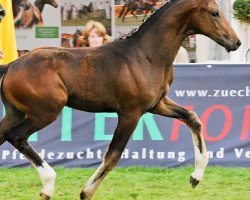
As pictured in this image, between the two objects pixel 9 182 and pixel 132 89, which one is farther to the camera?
pixel 9 182

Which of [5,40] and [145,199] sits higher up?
[5,40]

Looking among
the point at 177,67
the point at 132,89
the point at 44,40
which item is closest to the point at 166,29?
the point at 132,89

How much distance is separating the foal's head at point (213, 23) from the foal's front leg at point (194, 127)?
0.81m

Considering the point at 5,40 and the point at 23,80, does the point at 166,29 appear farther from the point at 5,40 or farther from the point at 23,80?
the point at 5,40

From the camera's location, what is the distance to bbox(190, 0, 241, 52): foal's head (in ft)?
27.6

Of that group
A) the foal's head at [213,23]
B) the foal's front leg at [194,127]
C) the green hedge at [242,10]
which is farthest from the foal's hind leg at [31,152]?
the green hedge at [242,10]

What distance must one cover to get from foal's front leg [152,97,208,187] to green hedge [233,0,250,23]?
5.49 metres

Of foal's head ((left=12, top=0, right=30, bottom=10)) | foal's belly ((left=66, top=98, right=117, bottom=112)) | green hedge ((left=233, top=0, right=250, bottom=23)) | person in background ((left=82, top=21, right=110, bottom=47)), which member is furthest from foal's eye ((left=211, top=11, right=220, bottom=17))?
foal's head ((left=12, top=0, right=30, bottom=10))

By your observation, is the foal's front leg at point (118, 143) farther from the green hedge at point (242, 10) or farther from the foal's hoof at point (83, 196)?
the green hedge at point (242, 10)

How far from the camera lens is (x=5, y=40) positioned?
11.6m

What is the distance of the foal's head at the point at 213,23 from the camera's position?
8.40 m

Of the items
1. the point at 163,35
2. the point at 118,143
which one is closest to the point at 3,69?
the point at 118,143

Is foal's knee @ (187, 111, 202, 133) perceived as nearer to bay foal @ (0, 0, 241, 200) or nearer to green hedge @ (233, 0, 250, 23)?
bay foal @ (0, 0, 241, 200)

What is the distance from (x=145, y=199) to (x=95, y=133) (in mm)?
2308
